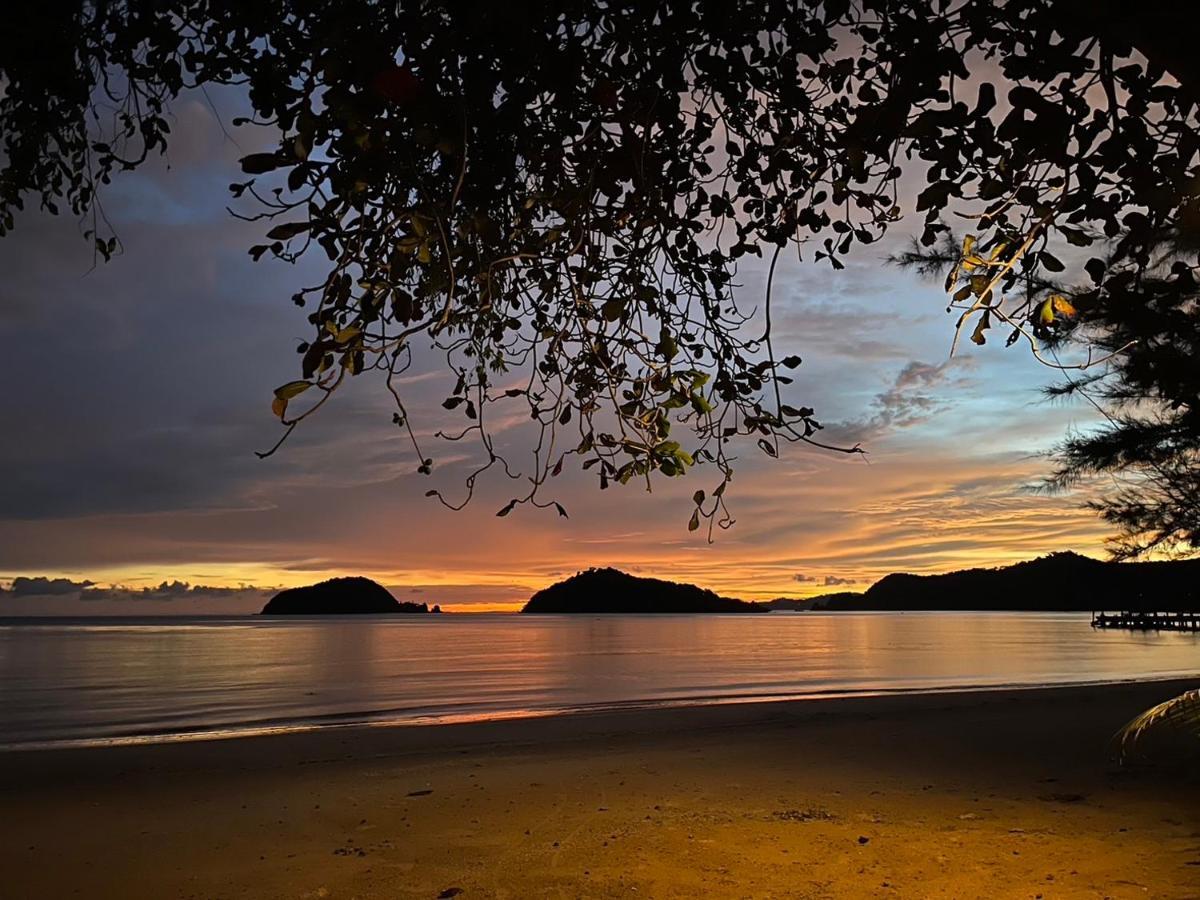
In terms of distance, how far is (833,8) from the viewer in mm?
2572

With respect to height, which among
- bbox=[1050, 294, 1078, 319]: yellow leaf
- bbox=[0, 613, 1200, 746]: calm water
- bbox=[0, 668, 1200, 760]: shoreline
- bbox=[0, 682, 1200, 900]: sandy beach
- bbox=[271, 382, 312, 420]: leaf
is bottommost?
bbox=[0, 613, 1200, 746]: calm water

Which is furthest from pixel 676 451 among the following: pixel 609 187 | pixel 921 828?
pixel 921 828

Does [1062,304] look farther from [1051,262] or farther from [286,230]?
[286,230]

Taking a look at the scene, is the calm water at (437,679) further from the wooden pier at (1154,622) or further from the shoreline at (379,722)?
the wooden pier at (1154,622)

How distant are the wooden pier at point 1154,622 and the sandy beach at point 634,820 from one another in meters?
66.0

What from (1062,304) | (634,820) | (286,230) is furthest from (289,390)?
(634,820)

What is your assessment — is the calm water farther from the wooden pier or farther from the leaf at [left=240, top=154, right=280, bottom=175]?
the wooden pier

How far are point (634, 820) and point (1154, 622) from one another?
77.1 m

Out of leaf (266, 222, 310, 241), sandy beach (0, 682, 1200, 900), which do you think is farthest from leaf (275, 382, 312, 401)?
sandy beach (0, 682, 1200, 900)

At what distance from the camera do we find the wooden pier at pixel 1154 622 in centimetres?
6382

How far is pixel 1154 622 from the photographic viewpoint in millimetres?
68688

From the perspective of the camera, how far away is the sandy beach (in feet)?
14.5

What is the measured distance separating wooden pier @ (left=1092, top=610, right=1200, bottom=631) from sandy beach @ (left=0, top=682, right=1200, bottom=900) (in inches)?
2598

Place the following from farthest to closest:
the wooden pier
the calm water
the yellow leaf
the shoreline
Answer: the wooden pier → the calm water → the shoreline → the yellow leaf
